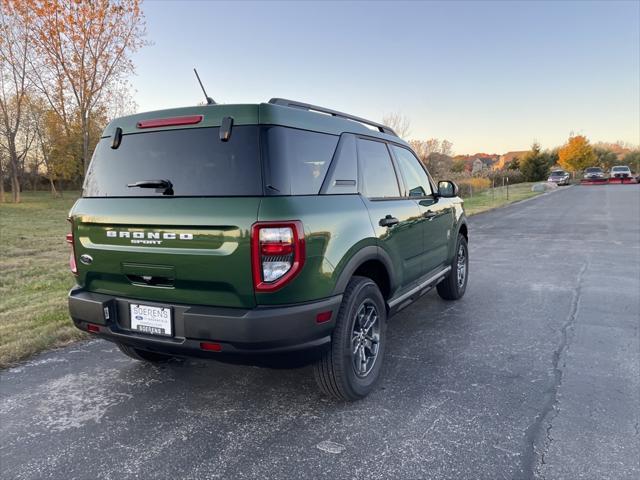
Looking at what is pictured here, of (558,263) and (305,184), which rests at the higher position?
(305,184)

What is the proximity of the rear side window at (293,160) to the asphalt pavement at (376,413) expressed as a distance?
152cm

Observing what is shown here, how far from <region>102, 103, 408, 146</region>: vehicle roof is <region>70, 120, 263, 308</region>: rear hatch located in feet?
0.18

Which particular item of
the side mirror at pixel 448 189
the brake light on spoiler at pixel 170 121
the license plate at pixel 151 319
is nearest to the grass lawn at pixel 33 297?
the license plate at pixel 151 319

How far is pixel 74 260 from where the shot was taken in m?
3.21

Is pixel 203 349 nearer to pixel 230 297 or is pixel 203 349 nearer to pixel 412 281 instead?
pixel 230 297

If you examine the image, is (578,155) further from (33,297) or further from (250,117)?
(250,117)

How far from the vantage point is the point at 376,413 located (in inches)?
118

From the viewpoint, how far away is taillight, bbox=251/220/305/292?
2.49m

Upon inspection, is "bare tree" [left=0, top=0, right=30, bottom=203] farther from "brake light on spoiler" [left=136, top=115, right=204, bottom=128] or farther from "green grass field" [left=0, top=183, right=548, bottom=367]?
"brake light on spoiler" [left=136, top=115, right=204, bottom=128]

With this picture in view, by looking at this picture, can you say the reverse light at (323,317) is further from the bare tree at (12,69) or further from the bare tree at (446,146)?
the bare tree at (446,146)

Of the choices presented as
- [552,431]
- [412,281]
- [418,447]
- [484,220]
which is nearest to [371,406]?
[418,447]

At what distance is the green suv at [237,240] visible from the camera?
2.55m

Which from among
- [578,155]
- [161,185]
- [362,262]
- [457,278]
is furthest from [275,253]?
[578,155]

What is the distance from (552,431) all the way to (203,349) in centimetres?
220
